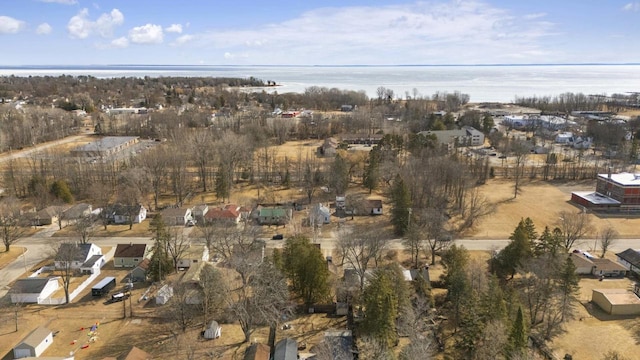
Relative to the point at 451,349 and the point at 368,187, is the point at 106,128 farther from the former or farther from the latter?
the point at 451,349

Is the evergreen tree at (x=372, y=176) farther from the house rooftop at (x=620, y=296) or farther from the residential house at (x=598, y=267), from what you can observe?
→ the house rooftop at (x=620, y=296)

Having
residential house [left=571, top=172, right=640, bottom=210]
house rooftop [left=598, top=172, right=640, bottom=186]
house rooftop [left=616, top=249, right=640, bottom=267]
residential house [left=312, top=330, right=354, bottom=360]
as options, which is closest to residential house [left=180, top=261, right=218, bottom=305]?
residential house [left=312, top=330, right=354, bottom=360]

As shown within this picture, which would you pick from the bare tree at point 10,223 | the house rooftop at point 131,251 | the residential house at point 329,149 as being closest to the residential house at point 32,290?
the house rooftop at point 131,251

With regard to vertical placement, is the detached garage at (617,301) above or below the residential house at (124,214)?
below

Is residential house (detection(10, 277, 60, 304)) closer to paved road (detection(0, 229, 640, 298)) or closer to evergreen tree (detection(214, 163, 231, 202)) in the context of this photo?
paved road (detection(0, 229, 640, 298))

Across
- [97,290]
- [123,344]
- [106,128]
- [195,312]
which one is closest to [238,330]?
[195,312]

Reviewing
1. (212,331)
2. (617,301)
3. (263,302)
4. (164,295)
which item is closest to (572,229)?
(617,301)

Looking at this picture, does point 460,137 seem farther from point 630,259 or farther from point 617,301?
point 617,301

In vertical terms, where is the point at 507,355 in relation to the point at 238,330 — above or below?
above
